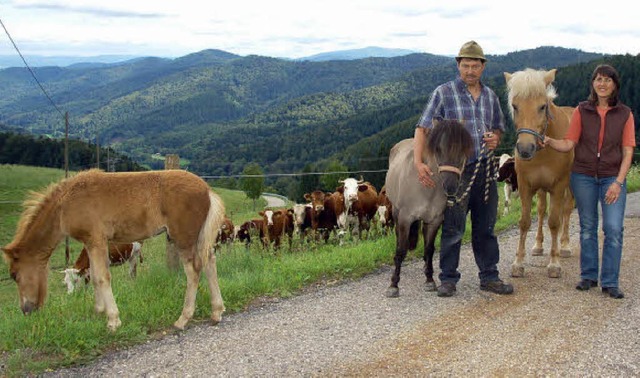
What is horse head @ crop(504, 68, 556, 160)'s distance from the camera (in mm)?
6387

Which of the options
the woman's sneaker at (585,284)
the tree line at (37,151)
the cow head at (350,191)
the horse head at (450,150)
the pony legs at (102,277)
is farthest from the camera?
the tree line at (37,151)

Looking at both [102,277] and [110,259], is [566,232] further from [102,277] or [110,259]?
[110,259]

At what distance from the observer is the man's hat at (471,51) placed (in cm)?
621

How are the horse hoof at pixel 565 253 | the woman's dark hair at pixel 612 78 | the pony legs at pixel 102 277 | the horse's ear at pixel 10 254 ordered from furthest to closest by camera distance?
the horse hoof at pixel 565 253
the woman's dark hair at pixel 612 78
the horse's ear at pixel 10 254
the pony legs at pixel 102 277

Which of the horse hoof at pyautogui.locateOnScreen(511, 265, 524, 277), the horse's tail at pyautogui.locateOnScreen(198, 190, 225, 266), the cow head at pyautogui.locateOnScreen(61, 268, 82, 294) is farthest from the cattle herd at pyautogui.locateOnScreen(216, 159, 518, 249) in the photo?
the horse's tail at pyautogui.locateOnScreen(198, 190, 225, 266)

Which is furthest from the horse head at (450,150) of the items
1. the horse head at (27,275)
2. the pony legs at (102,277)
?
the horse head at (27,275)

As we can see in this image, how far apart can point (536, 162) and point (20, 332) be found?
6.44m

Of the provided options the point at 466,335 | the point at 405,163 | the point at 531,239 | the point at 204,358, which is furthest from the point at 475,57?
the point at 531,239

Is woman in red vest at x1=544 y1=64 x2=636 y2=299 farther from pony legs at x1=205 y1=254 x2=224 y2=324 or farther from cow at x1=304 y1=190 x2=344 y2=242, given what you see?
cow at x1=304 y1=190 x2=344 y2=242

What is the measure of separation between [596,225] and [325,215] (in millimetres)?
7746

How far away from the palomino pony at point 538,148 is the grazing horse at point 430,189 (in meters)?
0.79

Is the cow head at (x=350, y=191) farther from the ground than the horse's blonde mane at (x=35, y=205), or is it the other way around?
the horse's blonde mane at (x=35, y=205)

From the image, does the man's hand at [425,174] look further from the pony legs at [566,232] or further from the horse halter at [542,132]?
the pony legs at [566,232]

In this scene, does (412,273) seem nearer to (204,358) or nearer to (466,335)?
(466,335)
